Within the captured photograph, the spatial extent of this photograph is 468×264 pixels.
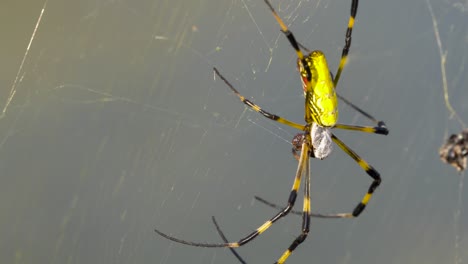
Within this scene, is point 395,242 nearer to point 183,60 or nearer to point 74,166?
point 183,60

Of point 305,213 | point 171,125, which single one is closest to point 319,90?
point 305,213

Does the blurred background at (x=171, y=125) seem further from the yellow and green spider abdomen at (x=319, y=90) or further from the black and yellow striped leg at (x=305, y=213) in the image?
the yellow and green spider abdomen at (x=319, y=90)

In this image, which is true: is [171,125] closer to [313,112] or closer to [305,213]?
[305,213]

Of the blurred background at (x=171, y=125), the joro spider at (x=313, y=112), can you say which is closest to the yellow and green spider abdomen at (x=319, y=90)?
the joro spider at (x=313, y=112)

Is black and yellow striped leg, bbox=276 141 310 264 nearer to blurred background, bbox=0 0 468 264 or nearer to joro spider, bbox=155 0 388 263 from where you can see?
joro spider, bbox=155 0 388 263

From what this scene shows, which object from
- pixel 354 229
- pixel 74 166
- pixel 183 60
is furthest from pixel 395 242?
pixel 74 166
